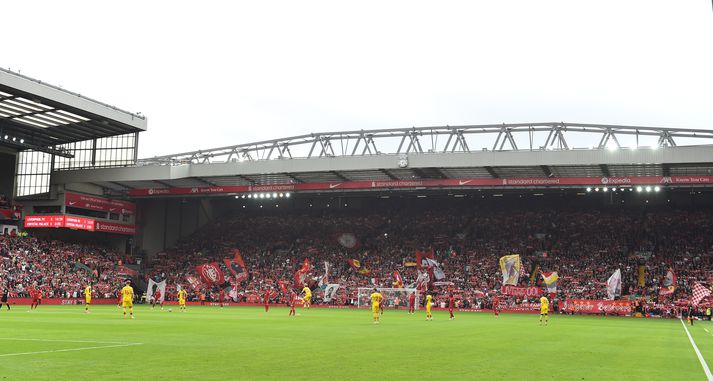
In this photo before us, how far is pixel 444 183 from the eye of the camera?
67.4 metres

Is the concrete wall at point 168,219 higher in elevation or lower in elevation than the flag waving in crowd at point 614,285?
higher

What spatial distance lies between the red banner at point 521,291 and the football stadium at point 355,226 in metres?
0.18

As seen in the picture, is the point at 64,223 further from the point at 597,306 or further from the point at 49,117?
the point at 597,306

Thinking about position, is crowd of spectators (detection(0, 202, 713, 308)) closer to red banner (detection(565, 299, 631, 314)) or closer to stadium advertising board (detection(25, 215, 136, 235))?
stadium advertising board (detection(25, 215, 136, 235))

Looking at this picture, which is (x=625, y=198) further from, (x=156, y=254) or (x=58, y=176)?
(x=58, y=176)

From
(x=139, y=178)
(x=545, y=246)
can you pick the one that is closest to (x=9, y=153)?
(x=139, y=178)

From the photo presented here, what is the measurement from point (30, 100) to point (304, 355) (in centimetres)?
4843

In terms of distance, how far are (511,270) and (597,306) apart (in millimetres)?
9107

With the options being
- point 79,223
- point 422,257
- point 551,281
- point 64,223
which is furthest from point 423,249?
point 64,223

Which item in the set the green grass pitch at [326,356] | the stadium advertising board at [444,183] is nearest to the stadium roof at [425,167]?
the stadium advertising board at [444,183]

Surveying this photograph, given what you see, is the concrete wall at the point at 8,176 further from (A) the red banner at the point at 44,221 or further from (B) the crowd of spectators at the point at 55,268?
(B) the crowd of spectators at the point at 55,268

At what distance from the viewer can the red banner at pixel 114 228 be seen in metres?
76.0

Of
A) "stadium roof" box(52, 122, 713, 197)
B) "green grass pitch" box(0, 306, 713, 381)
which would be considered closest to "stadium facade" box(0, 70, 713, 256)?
"stadium roof" box(52, 122, 713, 197)

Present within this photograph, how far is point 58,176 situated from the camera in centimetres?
7344
